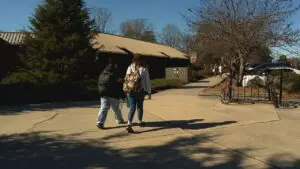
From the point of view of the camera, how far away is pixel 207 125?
22.5ft

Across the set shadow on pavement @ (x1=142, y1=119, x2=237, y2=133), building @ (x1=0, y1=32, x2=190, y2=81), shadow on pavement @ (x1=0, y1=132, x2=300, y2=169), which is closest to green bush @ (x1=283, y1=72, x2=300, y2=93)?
shadow on pavement @ (x1=142, y1=119, x2=237, y2=133)

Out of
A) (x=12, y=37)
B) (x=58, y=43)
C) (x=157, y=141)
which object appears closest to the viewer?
(x=157, y=141)

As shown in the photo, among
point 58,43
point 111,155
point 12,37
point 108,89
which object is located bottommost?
point 111,155

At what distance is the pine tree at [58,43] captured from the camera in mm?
13156

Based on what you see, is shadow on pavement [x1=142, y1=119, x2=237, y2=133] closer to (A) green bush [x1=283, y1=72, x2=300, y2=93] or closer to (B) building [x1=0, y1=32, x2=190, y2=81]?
(A) green bush [x1=283, y1=72, x2=300, y2=93]

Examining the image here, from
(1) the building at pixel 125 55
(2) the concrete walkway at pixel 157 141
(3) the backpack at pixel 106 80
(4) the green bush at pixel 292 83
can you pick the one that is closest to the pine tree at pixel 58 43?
(1) the building at pixel 125 55

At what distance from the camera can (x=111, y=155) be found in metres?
4.62

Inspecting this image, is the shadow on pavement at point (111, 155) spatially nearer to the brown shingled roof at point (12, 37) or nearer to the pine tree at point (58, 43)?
the pine tree at point (58, 43)

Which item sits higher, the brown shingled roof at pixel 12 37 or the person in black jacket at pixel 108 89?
the brown shingled roof at pixel 12 37

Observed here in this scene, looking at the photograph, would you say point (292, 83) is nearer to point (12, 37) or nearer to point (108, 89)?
point (108, 89)

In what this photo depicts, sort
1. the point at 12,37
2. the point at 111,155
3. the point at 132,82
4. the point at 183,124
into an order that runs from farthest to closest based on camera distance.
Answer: the point at 12,37 < the point at 183,124 < the point at 132,82 < the point at 111,155

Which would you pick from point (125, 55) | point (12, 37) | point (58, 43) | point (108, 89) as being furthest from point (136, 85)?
point (12, 37)

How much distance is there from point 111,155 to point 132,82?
189cm

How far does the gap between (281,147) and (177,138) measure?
Result: 187 centimetres
